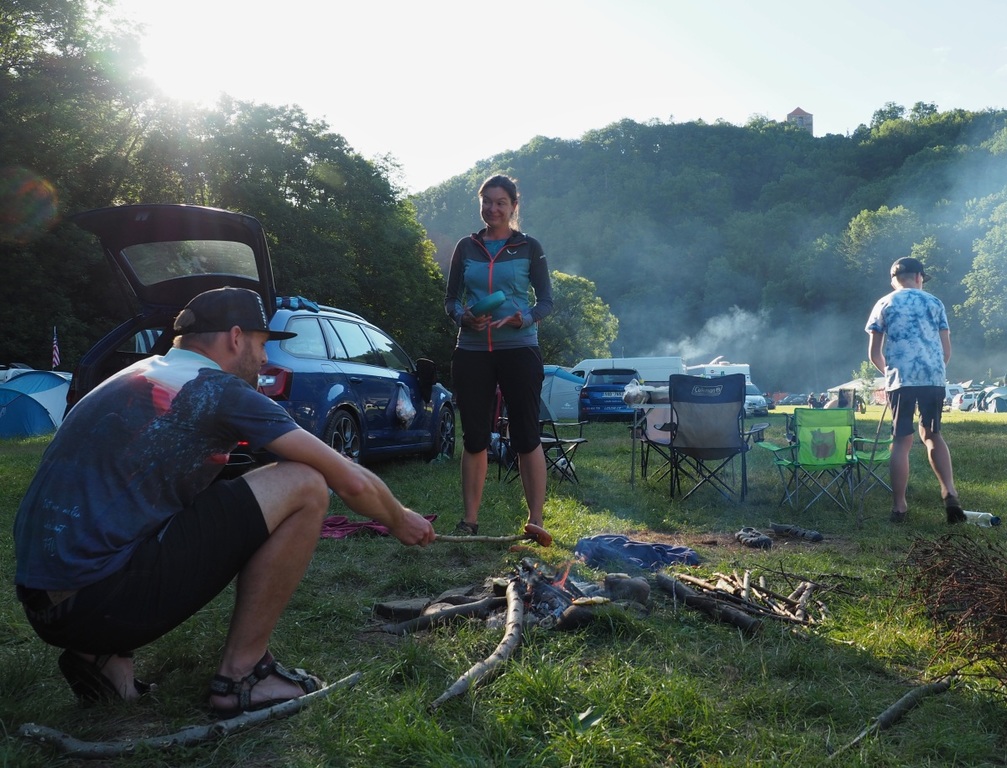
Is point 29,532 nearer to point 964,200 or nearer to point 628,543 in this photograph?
point 628,543

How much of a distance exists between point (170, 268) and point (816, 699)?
15.4ft

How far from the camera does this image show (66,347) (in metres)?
23.2

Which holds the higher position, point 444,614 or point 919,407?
point 919,407

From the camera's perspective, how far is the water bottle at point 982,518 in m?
5.66

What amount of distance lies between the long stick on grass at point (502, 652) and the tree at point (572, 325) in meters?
47.1

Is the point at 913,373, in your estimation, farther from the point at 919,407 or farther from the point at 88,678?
the point at 88,678

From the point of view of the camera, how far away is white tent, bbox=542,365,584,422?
905 inches

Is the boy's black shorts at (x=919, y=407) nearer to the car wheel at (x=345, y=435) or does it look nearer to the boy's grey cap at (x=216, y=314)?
the car wheel at (x=345, y=435)

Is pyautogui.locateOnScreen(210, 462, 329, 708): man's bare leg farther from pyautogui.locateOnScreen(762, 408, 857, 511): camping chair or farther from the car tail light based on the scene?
pyautogui.locateOnScreen(762, 408, 857, 511): camping chair

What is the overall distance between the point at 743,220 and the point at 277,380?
8742cm

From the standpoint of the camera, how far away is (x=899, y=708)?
247 cm

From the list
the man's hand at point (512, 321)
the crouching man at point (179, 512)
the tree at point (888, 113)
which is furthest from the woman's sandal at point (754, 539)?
the tree at point (888, 113)

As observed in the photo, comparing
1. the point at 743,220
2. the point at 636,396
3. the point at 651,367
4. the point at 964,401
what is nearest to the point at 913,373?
the point at 636,396

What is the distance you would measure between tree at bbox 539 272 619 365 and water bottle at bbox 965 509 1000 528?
44432 mm
